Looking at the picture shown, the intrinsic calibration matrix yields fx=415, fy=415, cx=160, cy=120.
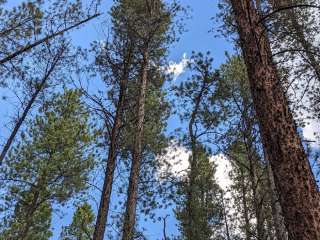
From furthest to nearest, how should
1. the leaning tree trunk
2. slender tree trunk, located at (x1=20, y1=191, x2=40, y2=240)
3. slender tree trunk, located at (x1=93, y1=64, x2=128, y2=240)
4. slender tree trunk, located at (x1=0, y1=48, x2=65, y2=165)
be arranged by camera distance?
slender tree trunk, located at (x1=20, y1=191, x2=40, y2=240)
slender tree trunk, located at (x1=0, y1=48, x2=65, y2=165)
slender tree trunk, located at (x1=93, y1=64, x2=128, y2=240)
the leaning tree trunk

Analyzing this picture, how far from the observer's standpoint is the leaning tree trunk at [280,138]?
11.6 ft

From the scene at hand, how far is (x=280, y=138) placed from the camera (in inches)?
154

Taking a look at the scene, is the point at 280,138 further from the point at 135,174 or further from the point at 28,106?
the point at 28,106

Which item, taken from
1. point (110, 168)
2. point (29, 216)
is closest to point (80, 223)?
point (29, 216)

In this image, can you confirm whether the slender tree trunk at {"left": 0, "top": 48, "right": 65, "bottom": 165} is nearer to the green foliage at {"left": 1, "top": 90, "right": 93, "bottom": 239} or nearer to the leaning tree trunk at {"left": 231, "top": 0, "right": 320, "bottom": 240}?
the green foliage at {"left": 1, "top": 90, "right": 93, "bottom": 239}

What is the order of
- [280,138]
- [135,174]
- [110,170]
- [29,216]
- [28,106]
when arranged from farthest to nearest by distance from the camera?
[29,216] < [28,106] < [110,170] < [135,174] < [280,138]

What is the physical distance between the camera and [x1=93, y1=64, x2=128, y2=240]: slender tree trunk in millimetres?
9125

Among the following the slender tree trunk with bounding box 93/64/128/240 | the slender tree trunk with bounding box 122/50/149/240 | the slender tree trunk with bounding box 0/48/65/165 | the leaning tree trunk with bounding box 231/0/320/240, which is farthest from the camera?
the slender tree trunk with bounding box 0/48/65/165

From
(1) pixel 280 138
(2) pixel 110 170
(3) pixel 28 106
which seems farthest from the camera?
(3) pixel 28 106

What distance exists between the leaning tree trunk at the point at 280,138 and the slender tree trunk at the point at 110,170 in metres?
5.88

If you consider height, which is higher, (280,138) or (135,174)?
(135,174)

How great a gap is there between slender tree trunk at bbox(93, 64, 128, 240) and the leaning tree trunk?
588cm

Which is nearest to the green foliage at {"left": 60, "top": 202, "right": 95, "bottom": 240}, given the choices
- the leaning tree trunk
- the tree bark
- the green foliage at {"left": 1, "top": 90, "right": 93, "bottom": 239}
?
the green foliage at {"left": 1, "top": 90, "right": 93, "bottom": 239}

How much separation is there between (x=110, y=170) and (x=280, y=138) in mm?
6493
